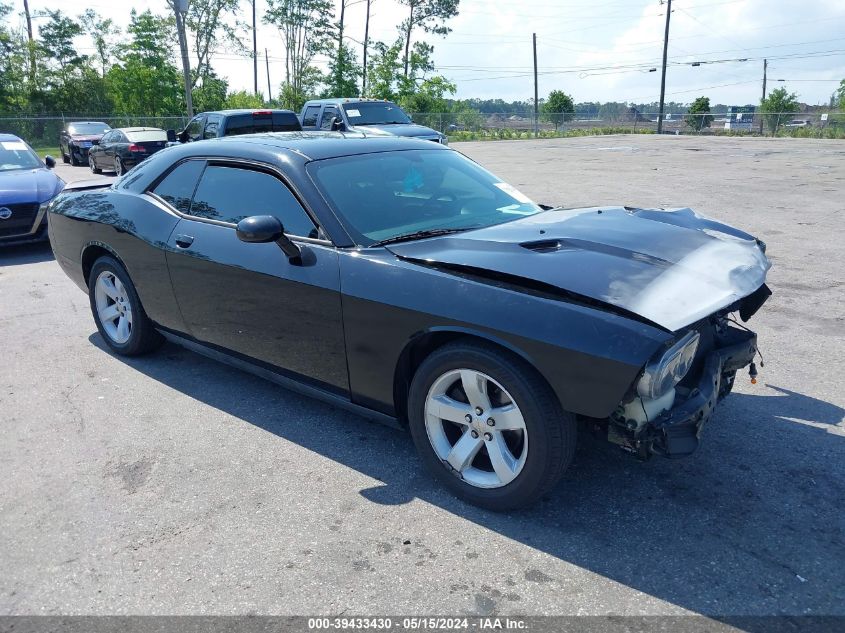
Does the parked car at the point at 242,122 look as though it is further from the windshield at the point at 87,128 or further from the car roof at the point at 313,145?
the windshield at the point at 87,128

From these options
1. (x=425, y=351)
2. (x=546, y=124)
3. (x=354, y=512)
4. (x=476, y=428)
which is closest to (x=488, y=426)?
(x=476, y=428)

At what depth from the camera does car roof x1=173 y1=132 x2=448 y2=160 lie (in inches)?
153

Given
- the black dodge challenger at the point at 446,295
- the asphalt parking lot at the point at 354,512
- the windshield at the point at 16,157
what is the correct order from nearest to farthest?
the asphalt parking lot at the point at 354,512 < the black dodge challenger at the point at 446,295 < the windshield at the point at 16,157

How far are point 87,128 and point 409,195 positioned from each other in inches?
953

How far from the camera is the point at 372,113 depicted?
1711 cm

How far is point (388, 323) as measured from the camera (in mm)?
3141

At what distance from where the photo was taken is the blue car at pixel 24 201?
27.9 ft

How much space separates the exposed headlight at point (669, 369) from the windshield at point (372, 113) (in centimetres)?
1448

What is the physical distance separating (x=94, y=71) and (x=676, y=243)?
1909 inches

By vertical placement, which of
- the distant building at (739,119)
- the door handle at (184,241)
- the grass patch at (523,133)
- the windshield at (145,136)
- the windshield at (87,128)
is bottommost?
the door handle at (184,241)

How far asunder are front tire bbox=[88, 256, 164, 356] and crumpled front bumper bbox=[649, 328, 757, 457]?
11.7 ft

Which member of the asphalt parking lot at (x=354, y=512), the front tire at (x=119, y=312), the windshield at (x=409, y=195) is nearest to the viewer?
the asphalt parking lot at (x=354, y=512)

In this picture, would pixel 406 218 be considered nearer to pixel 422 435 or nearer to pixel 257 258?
pixel 257 258

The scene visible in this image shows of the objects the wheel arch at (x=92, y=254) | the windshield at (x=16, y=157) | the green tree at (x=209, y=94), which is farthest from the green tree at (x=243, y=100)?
the wheel arch at (x=92, y=254)
